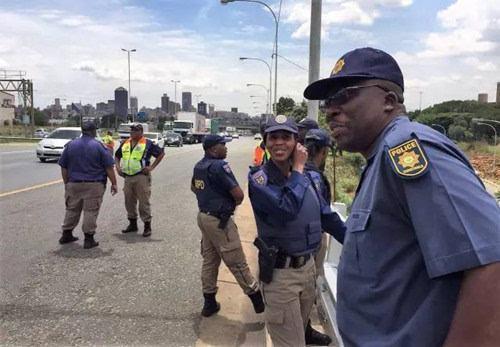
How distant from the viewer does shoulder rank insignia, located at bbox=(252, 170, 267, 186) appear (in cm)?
296

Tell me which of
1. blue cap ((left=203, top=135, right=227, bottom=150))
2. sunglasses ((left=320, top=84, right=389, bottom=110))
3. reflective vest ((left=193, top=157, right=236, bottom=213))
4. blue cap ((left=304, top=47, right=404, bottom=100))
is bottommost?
reflective vest ((left=193, top=157, right=236, bottom=213))

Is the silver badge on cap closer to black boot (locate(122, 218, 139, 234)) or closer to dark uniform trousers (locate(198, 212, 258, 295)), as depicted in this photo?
dark uniform trousers (locate(198, 212, 258, 295))

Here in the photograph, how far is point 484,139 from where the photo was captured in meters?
54.2

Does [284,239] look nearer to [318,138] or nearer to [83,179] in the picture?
[318,138]

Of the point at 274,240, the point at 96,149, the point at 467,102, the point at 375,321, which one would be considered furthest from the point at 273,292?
the point at 467,102

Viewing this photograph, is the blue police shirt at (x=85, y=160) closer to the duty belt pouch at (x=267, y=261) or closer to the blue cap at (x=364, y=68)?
the duty belt pouch at (x=267, y=261)

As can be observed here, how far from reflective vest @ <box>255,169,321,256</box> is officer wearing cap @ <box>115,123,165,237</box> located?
16.7ft

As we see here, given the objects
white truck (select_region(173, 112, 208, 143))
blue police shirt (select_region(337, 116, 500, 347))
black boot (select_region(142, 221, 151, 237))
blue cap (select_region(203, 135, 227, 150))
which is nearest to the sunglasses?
blue police shirt (select_region(337, 116, 500, 347))

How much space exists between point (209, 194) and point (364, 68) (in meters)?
3.42

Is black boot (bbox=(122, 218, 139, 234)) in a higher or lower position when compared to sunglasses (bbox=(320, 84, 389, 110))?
lower

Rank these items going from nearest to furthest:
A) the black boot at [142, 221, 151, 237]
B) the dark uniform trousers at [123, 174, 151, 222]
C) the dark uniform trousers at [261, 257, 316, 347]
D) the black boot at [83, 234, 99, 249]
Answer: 1. the dark uniform trousers at [261, 257, 316, 347]
2. the black boot at [83, 234, 99, 249]
3. the black boot at [142, 221, 151, 237]
4. the dark uniform trousers at [123, 174, 151, 222]

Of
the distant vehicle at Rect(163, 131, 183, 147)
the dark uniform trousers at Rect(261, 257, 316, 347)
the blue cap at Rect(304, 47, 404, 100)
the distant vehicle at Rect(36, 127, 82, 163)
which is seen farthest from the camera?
the distant vehicle at Rect(163, 131, 183, 147)

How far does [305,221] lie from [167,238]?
508 cm

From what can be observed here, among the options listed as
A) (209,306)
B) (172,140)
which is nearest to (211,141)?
(209,306)
